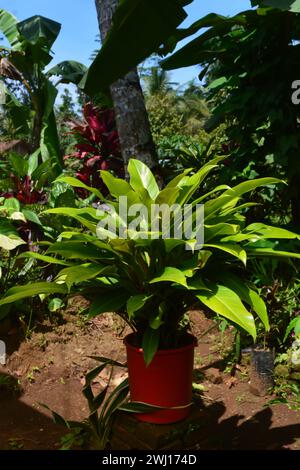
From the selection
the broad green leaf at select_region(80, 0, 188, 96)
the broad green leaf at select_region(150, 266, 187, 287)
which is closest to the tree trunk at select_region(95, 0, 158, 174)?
the broad green leaf at select_region(80, 0, 188, 96)

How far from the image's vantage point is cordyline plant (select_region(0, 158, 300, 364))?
1981 mm

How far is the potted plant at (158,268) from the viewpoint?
201 cm

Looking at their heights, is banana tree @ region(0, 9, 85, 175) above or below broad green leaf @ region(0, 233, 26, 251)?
above

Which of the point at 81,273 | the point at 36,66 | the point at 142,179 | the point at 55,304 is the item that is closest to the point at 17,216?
the point at 55,304

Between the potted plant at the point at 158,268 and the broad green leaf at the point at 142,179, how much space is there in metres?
0.04

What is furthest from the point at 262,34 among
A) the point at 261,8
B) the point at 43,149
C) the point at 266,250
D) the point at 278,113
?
the point at 43,149

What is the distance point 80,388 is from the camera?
10.2ft

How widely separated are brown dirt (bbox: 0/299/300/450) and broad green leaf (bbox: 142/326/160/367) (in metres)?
0.70

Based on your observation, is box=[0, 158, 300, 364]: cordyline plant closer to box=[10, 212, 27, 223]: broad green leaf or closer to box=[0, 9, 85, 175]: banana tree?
box=[10, 212, 27, 223]: broad green leaf

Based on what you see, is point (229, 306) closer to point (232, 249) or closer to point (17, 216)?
point (232, 249)

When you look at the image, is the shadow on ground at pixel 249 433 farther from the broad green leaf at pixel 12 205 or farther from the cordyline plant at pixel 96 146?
the cordyline plant at pixel 96 146

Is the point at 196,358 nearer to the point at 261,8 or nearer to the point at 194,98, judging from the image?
the point at 261,8

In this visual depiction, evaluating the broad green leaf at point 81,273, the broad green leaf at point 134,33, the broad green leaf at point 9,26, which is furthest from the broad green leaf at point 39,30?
the broad green leaf at point 81,273

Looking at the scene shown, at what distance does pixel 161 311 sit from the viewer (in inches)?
79.2
